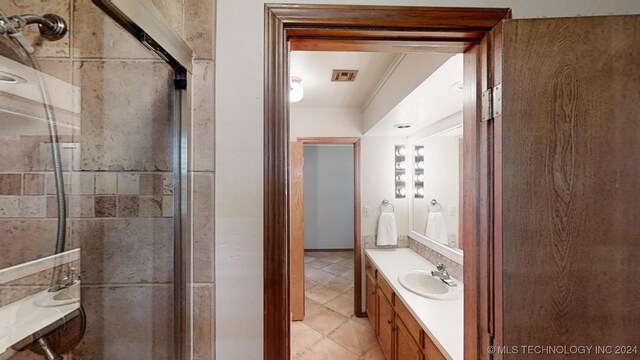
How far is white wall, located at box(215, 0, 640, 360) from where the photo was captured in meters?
0.76

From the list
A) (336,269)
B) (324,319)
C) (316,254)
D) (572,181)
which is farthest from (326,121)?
(316,254)

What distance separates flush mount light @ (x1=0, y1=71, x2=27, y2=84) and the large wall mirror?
2276 millimetres

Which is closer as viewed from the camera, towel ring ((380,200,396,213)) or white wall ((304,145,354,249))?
towel ring ((380,200,396,213))

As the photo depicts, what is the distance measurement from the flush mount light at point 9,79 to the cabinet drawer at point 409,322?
190 cm

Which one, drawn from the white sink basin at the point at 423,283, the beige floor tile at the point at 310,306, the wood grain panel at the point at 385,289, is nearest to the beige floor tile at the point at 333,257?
the beige floor tile at the point at 310,306

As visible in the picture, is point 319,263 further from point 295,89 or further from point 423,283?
point 295,89

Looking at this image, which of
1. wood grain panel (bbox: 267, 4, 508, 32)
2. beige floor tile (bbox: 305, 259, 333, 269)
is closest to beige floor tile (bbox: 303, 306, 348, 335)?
beige floor tile (bbox: 305, 259, 333, 269)

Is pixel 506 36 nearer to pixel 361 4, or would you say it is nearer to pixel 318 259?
pixel 361 4

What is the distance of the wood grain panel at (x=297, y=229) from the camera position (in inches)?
117

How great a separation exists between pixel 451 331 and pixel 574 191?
936mm

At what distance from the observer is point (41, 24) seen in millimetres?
712

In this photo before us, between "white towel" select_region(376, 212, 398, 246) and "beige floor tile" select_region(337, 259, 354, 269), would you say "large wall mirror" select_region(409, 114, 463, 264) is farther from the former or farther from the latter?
"beige floor tile" select_region(337, 259, 354, 269)

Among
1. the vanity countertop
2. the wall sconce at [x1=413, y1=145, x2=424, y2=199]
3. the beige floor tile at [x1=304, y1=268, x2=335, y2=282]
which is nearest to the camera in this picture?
the vanity countertop

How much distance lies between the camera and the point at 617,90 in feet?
2.31
